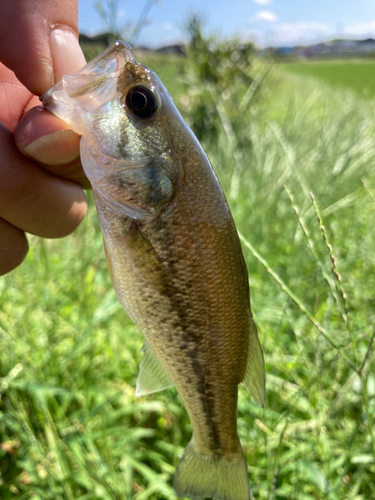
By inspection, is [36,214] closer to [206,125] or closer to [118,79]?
[118,79]

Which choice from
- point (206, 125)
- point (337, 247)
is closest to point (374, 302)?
point (337, 247)

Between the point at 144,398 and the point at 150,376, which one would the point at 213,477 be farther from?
the point at 144,398

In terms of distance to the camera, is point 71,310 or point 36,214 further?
point 71,310

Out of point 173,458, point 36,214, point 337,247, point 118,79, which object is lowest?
point 173,458

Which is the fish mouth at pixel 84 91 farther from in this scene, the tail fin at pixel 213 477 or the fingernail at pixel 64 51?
the tail fin at pixel 213 477

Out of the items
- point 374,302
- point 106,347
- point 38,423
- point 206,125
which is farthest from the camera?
point 206,125

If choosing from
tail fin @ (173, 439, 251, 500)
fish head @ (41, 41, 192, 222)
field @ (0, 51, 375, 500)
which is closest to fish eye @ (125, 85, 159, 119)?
fish head @ (41, 41, 192, 222)

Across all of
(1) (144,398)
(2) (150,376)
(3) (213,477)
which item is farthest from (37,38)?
(1) (144,398)
